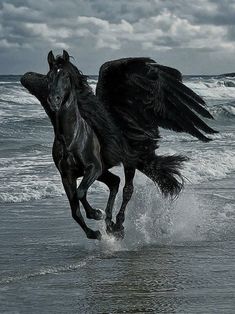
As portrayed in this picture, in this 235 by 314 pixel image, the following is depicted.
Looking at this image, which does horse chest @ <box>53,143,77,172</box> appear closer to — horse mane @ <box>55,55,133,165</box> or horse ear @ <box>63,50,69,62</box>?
horse mane @ <box>55,55,133,165</box>

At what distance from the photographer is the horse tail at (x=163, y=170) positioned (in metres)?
8.76

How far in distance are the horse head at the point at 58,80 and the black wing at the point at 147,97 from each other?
2.65 ft

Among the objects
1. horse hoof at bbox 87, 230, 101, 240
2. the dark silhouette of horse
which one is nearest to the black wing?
the dark silhouette of horse

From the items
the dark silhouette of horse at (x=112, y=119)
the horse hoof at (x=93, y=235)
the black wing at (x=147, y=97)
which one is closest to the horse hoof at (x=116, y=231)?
the dark silhouette of horse at (x=112, y=119)

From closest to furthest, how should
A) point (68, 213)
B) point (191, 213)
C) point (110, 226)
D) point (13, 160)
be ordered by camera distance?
1. point (110, 226)
2. point (191, 213)
3. point (68, 213)
4. point (13, 160)

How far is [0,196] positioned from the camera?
11109 mm

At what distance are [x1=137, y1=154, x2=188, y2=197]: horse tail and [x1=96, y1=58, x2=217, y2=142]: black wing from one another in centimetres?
32

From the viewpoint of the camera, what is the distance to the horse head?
267 inches

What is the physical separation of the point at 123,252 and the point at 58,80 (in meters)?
1.86

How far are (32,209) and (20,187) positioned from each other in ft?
5.70

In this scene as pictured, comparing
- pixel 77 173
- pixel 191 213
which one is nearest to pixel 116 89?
pixel 77 173

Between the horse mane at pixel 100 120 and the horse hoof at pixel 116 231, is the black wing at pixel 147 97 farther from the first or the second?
the horse hoof at pixel 116 231

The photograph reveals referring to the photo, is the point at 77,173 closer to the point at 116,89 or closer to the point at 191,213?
the point at 116,89

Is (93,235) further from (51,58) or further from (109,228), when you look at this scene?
(51,58)
